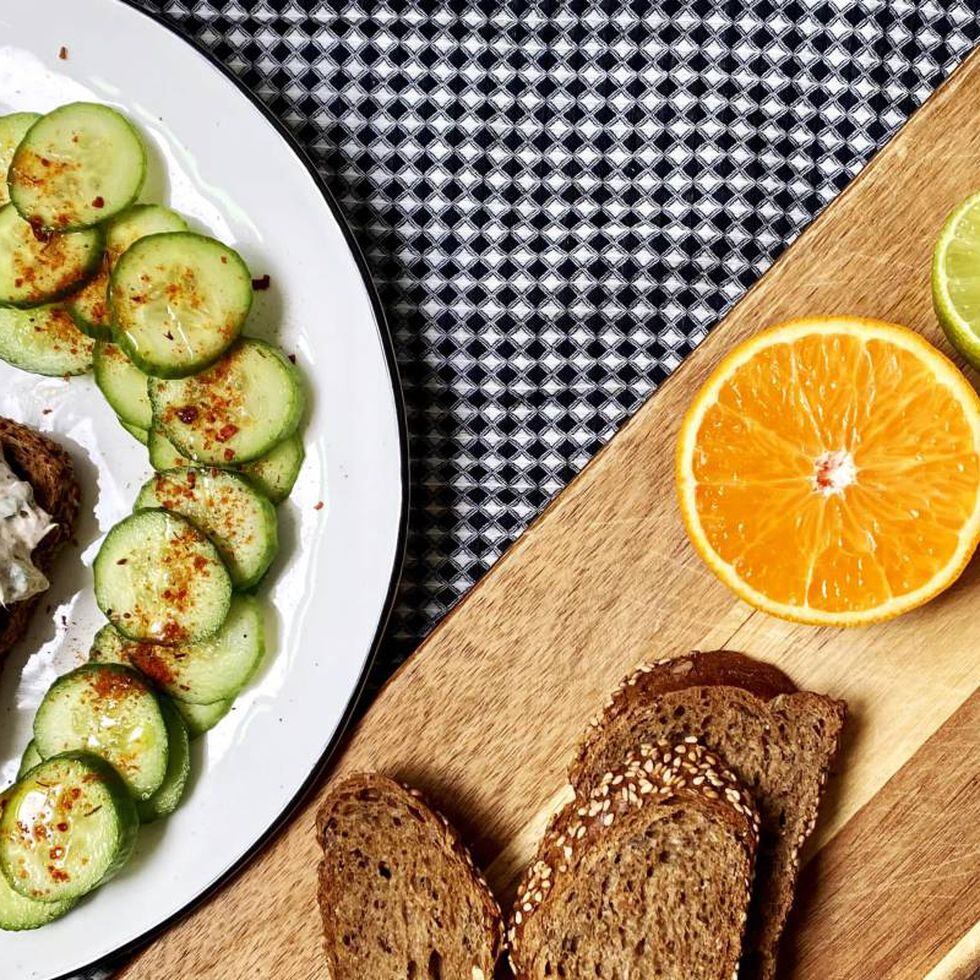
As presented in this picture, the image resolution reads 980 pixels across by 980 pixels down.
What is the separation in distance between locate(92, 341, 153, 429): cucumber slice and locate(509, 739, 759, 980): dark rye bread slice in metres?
0.99

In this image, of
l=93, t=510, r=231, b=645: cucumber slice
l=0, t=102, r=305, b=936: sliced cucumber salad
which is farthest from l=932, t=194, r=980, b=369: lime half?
l=93, t=510, r=231, b=645: cucumber slice

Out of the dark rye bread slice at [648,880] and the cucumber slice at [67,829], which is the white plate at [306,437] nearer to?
the cucumber slice at [67,829]

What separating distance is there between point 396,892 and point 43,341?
110 cm

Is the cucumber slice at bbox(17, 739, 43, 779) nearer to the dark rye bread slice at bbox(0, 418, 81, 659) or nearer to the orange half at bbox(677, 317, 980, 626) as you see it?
the dark rye bread slice at bbox(0, 418, 81, 659)

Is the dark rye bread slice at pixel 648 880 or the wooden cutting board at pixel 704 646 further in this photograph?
the wooden cutting board at pixel 704 646

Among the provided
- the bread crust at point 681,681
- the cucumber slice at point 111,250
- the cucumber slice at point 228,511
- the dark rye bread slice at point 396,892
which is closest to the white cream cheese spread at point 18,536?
the cucumber slice at point 228,511

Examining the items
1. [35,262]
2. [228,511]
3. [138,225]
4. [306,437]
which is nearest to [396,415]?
[306,437]

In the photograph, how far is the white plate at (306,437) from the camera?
2.05 metres

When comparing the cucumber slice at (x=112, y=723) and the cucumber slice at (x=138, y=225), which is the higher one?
the cucumber slice at (x=138, y=225)

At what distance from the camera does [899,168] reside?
2.04 metres

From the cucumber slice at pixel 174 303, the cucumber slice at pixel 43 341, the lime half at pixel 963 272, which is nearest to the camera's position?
the lime half at pixel 963 272

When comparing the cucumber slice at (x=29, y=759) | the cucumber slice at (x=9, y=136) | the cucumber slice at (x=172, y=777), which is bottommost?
the cucumber slice at (x=29, y=759)

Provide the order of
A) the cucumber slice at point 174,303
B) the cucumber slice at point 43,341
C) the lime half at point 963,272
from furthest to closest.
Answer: the cucumber slice at point 43,341 → the cucumber slice at point 174,303 → the lime half at point 963,272

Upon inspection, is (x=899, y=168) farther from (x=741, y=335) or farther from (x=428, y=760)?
(x=428, y=760)
